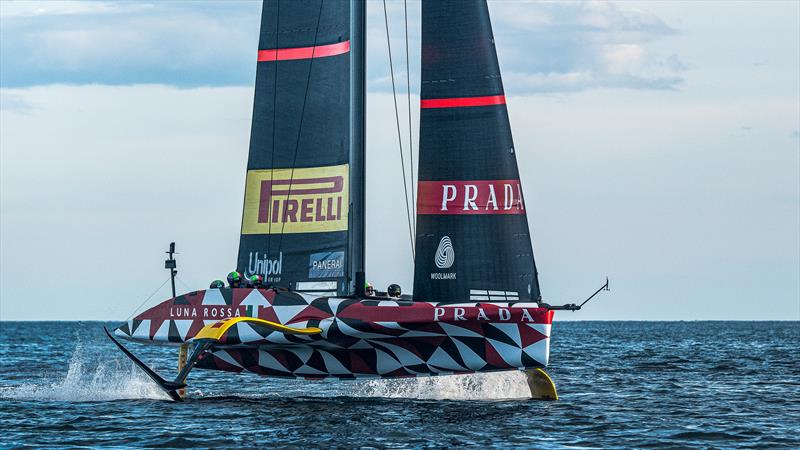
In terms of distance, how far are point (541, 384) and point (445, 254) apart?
10.7 ft

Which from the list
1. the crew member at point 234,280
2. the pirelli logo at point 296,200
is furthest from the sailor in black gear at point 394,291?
the crew member at point 234,280

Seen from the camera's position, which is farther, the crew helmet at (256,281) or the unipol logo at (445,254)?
the crew helmet at (256,281)

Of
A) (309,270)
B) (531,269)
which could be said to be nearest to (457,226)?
(531,269)

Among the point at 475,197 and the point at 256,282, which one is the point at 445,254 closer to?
the point at 475,197

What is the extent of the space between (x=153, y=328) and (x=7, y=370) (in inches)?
504

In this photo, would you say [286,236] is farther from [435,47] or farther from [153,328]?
[435,47]

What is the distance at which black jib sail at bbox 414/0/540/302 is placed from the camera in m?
19.0

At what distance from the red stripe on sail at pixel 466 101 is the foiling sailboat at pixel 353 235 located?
2 cm

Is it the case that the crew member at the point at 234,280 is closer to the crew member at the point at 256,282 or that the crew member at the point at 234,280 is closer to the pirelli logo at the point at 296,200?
the crew member at the point at 256,282

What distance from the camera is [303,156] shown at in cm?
2103

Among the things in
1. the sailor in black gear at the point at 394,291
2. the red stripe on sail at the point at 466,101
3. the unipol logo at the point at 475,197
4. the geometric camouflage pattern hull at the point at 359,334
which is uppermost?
the red stripe on sail at the point at 466,101

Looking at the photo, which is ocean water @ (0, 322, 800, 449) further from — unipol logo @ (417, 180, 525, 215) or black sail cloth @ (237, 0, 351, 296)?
unipol logo @ (417, 180, 525, 215)

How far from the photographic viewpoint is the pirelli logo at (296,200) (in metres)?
20.6

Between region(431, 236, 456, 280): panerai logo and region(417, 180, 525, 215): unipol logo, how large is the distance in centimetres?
50
